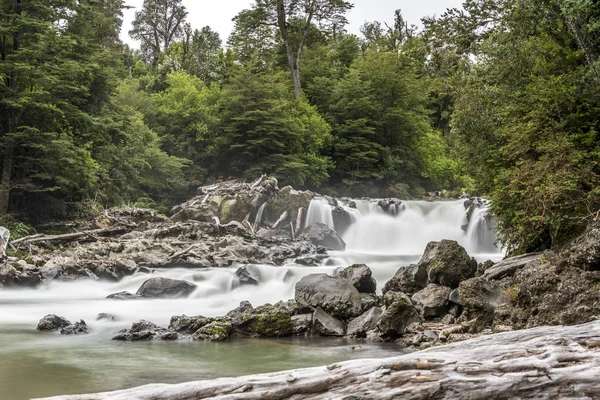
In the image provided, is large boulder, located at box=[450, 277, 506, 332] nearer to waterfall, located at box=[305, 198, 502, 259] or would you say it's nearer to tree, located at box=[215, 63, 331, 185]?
waterfall, located at box=[305, 198, 502, 259]

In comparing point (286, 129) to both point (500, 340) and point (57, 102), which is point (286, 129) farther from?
point (500, 340)

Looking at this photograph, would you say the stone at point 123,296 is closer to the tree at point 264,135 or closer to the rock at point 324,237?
the rock at point 324,237

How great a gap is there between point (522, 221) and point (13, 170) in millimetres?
19946

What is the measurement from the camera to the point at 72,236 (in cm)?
1936

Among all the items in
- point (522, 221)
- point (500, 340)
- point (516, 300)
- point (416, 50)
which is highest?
point (416, 50)

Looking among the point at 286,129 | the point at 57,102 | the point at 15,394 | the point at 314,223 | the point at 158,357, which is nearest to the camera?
the point at 15,394

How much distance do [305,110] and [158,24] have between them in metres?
24.0

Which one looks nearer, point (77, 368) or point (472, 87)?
point (77, 368)

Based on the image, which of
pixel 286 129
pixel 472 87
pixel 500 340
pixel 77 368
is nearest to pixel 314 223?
pixel 286 129

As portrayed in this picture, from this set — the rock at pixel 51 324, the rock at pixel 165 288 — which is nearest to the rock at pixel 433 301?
the rock at pixel 165 288

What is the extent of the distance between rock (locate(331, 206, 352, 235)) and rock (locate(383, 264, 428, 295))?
1219 cm

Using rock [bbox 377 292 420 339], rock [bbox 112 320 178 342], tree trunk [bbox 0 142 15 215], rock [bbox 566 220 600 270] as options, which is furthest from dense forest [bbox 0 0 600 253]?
rock [bbox 112 320 178 342]

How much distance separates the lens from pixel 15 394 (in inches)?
245

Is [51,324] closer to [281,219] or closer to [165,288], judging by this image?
[165,288]
